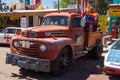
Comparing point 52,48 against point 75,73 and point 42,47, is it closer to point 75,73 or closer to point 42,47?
point 42,47

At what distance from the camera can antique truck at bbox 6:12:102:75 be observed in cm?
839

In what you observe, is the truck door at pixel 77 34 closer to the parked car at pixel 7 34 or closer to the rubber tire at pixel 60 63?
the rubber tire at pixel 60 63

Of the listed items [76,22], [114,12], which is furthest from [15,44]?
[114,12]

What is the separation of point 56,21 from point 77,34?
38.4 inches

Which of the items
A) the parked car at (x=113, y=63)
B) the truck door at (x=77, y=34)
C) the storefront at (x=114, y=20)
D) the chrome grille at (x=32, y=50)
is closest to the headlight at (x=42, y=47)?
the chrome grille at (x=32, y=50)

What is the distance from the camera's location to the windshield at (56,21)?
10.2m

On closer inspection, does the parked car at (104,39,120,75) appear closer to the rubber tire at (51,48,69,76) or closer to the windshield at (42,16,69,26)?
the rubber tire at (51,48,69,76)

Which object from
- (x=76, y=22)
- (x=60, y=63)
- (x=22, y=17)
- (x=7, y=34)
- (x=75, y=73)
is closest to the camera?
(x=60, y=63)

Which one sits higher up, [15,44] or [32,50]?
[15,44]

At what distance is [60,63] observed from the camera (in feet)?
29.5

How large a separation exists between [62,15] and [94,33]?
8.42 feet

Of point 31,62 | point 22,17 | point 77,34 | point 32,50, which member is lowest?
point 31,62

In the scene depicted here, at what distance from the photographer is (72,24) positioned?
1021 cm

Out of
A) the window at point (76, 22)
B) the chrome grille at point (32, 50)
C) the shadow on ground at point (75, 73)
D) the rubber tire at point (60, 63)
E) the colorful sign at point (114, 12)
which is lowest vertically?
the shadow on ground at point (75, 73)
